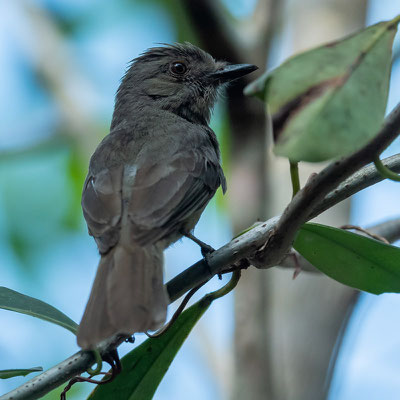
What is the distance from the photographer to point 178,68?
505 centimetres

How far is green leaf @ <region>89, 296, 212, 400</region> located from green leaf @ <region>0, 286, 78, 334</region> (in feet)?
0.89

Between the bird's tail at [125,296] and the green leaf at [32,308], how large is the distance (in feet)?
0.31

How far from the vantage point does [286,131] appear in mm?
1702

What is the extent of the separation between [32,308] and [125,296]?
33cm

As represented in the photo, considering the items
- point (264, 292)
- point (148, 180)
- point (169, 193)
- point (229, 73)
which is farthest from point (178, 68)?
point (169, 193)

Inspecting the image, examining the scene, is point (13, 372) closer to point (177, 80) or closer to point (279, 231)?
point (279, 231)

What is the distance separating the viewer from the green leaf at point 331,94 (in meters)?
1.65

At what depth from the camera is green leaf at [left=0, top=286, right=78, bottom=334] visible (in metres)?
2.41

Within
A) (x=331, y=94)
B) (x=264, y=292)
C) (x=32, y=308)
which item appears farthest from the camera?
(x=264, y=292)

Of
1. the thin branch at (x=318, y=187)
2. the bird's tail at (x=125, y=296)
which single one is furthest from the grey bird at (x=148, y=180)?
the thin branch at (x=318, y=187)

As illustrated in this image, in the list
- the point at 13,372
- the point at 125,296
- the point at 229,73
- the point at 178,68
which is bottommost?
the point at 13,372

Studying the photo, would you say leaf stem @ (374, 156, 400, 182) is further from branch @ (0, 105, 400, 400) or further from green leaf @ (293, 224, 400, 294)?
green leaf @ (293, 224, 400, 294)

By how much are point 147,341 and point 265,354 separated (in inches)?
107

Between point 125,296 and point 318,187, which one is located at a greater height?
point 125,296
